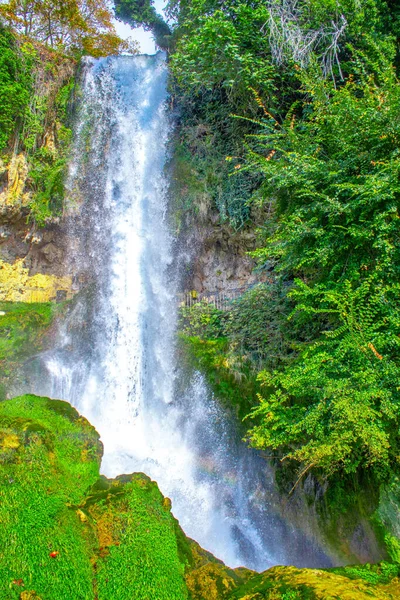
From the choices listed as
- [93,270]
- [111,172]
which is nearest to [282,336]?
[93,270]

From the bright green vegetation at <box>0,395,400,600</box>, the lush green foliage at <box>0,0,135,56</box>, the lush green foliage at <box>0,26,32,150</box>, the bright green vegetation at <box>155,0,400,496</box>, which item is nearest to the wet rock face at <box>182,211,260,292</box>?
the bright green vegetation at <box>155,0,400,496</box>

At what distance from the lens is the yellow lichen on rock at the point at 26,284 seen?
10.5 m

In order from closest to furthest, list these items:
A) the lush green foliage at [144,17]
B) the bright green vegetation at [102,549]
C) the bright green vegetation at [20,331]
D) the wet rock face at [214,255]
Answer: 1. the bright green vegetation at [102,549]
2. the bright green vegetation at [20,331]
3. the wet rock face at [214,255]
4. the lush green foliage at [144,17]

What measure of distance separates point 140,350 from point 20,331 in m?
2.94

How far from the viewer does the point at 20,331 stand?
9.31 metres

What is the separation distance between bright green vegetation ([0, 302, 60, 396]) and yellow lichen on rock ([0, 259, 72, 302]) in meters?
0.48

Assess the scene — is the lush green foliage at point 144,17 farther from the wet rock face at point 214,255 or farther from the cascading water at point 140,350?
the wet rock face at point 214,255

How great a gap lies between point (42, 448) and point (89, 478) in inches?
25.7

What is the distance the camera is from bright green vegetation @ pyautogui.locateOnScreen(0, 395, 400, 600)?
2.99 metres

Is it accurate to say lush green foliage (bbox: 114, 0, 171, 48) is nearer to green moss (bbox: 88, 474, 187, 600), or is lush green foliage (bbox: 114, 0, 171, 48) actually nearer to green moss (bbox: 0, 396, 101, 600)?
green moss (bbox: 0, 396, 101, 600)

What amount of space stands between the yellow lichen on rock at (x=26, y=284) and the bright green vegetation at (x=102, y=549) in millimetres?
6577

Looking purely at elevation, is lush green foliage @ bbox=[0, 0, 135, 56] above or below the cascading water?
above

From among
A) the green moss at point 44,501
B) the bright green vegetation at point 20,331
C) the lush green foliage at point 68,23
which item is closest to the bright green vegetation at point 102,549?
the green moss at point 44,501

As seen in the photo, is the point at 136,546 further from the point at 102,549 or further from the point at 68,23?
the point at 68,23
